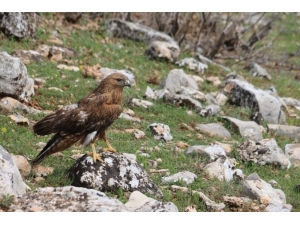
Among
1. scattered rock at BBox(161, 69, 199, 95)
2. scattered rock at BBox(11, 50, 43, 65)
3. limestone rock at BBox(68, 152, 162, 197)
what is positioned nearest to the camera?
limestone rock at BBox(68, 152, 162, 197)

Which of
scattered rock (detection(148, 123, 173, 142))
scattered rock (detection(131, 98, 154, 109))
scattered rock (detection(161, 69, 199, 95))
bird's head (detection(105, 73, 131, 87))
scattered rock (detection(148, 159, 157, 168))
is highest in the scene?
bird's head (detection(105, 73, 131, 87))

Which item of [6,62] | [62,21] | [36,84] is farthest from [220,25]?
[6,62]

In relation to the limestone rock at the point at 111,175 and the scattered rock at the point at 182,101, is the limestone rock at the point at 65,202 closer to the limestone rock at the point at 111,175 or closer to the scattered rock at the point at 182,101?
the limestone rock at the point at 111,175

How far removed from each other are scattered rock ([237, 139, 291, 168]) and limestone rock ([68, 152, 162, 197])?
2902 mm

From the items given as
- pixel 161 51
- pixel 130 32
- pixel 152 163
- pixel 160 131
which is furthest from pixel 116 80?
pixel 130 32

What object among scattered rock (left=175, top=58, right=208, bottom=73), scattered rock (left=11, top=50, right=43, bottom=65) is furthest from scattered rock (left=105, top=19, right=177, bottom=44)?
scattered rock (left=11, top=50, right=43, bottom=65)

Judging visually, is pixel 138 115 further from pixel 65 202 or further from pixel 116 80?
pixel 65 202

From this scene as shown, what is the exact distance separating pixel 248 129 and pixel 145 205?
223 inches

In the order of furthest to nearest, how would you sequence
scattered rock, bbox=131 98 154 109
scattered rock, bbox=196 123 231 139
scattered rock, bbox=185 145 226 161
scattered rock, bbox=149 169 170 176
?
scattered rock, bbox=131 98 154 109
scattered rock, bbox=196 123 231 139
scattered rock, bbox=185 145 226 161
scattered rock, bbox=149 169 170 176

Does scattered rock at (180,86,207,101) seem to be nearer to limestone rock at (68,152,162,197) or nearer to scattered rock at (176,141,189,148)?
scattered rock at (176,141,189,148)

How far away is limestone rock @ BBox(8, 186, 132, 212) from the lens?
6145 mm

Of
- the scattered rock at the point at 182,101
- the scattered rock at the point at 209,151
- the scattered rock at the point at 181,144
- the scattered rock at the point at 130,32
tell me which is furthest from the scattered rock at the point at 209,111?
the scattered rock at the point at 130,32

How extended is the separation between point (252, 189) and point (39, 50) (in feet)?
23.9

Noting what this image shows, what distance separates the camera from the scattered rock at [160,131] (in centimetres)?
1081
